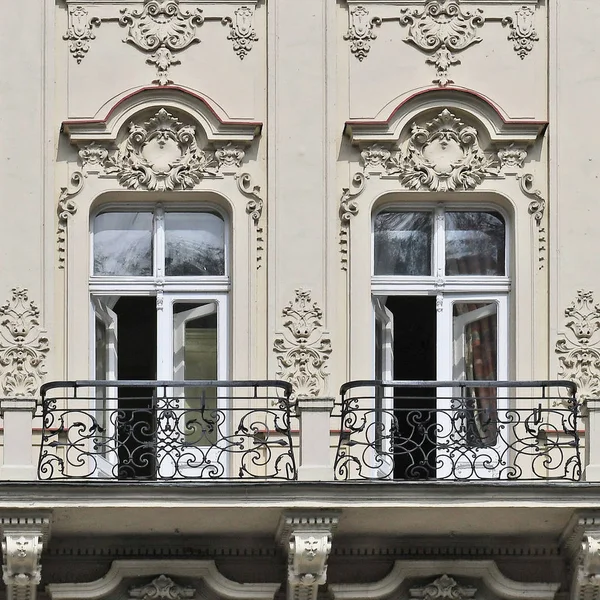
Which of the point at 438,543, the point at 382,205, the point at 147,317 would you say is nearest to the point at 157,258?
the point at 147,317

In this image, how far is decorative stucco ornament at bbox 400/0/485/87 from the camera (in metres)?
22.3

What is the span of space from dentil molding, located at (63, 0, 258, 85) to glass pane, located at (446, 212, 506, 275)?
2319 mm

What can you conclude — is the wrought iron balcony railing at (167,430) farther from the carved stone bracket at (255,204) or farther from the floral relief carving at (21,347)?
the carved stone bracket at (255,204)

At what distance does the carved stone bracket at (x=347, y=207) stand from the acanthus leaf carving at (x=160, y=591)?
9.85 ft

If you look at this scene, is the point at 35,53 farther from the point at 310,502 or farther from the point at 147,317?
the point at 310,502

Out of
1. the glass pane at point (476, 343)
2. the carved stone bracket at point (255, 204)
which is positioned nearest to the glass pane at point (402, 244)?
the glass pane at point (476, 343)

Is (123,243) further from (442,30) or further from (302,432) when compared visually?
(442,30)

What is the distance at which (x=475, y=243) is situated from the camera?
883 inches

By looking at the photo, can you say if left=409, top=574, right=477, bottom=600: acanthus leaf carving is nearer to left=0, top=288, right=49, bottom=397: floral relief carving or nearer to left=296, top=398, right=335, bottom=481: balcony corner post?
left=296, top=398, right=335, bottom=481: balcony corner post

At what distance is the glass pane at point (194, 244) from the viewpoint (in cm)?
2230

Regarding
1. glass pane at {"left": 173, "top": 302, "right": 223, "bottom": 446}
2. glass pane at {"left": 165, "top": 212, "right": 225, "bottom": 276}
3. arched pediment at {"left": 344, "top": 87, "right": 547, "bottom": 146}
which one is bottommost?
glass pane at {"left": 173, "top": 302, "right": 223, "bottom": 446}

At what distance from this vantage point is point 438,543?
21.2m

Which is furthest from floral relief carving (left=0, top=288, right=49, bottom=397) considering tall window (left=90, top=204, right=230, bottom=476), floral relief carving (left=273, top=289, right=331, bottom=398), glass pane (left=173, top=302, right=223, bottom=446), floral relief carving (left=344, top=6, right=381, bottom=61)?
floral relief carving (left=344, top=6, right=381, bottom=61)

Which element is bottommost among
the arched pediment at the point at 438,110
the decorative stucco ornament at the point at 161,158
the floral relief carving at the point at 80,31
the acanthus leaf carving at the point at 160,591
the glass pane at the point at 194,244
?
the acanthus leaf carving at the point at 160,591
